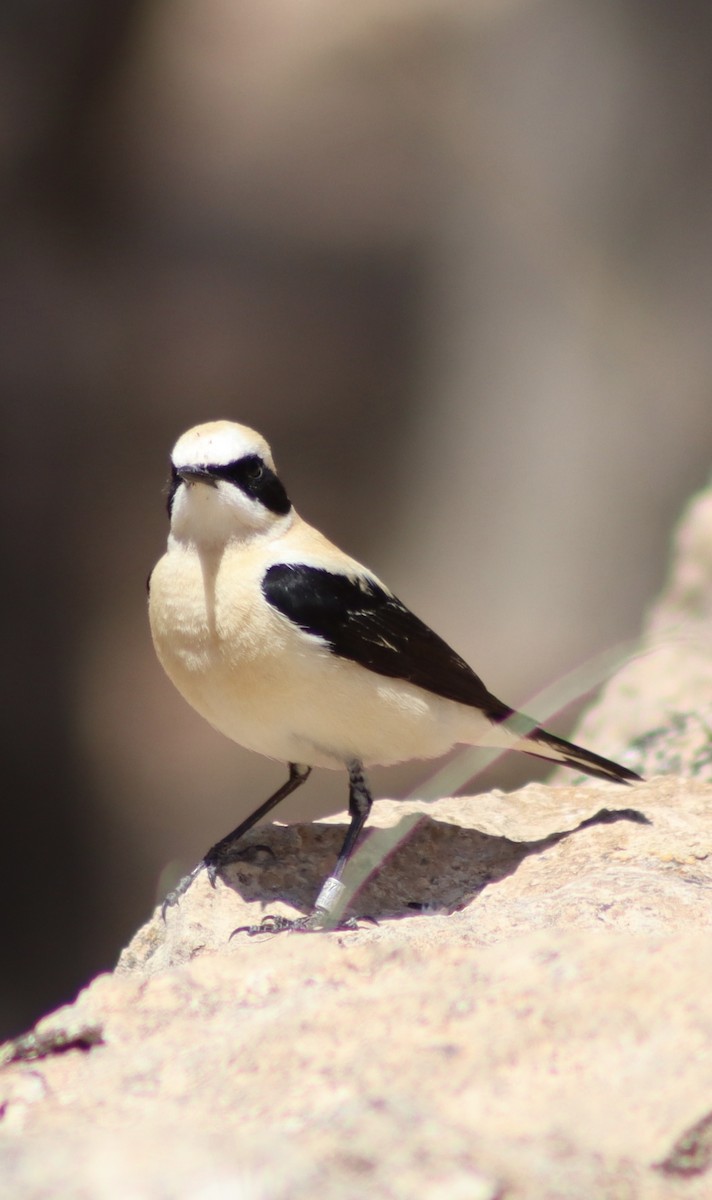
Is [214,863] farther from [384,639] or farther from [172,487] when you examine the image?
[172,487]

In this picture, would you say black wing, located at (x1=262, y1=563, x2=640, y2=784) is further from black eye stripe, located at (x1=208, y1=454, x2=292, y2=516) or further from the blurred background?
the blurred background

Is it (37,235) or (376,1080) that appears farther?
(37,235)

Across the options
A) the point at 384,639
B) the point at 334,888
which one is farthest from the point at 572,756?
the point at 334,888

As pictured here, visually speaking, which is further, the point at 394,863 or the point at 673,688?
the point at 673,688

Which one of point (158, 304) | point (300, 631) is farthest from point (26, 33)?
point (300, 631)

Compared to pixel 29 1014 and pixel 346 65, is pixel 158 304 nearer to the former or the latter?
pixel 346 65

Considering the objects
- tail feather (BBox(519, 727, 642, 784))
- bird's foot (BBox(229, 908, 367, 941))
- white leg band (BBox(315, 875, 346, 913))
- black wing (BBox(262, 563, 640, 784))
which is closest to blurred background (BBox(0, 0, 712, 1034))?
tail feather (BBox(519, 727, 642, 784))

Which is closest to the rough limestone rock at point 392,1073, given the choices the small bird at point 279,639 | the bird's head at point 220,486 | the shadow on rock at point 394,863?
the shadow on rock at point 394,863
